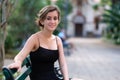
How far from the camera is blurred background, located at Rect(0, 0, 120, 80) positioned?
10.2 metres

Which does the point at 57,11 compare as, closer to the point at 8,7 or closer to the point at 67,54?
the point at 8,7

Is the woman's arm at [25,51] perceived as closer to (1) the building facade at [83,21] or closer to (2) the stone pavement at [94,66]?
(2) the stone pavement at [94,66]

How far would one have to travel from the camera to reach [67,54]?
2586cm

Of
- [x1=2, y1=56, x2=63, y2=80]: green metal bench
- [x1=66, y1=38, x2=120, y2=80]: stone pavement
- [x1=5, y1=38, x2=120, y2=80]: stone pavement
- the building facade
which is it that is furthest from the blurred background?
[x1=2, y1=56, x2=63, y2=80]: green metal bench

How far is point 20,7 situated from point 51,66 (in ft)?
73.8

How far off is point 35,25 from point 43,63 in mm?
21442

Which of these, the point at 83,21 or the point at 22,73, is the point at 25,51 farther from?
the point at 83,21

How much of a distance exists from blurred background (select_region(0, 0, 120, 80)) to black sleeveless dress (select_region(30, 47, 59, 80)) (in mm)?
4439

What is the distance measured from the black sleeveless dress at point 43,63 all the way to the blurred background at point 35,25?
4.44 m

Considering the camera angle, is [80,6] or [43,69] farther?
[80,6]

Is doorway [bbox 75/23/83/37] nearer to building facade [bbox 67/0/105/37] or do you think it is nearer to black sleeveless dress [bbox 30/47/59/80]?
building facade [bbox 67/0/105/37]

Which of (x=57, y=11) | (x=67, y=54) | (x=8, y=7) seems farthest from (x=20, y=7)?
(x=57, y=11)

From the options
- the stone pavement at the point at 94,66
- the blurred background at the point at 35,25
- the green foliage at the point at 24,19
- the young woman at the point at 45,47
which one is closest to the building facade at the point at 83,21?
the blurred background at the point at 35,25

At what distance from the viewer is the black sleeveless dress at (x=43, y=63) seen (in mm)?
4578
